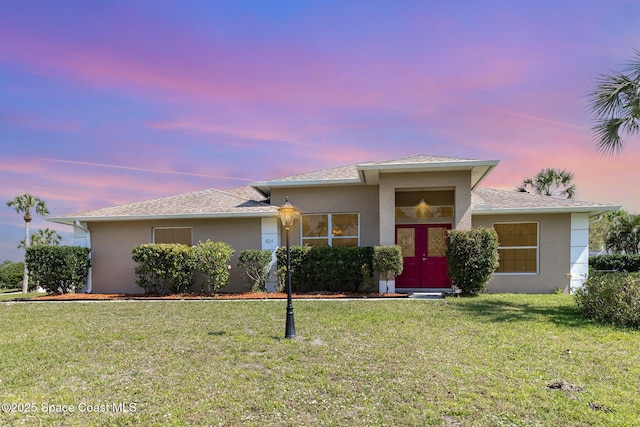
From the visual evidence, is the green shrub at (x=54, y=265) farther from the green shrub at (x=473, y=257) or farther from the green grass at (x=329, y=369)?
the green shrub at (x=473, y=257)

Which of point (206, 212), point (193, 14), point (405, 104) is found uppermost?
point (193, 14)

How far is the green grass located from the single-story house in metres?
4.52

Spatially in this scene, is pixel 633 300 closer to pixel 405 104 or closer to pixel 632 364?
pixel 632 364

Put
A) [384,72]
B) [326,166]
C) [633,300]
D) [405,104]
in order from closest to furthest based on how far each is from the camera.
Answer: [633,300], [384,72], [405,104], [326,166]

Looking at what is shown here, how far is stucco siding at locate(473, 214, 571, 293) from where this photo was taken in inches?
483

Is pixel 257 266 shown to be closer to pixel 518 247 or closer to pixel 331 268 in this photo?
pixel 331 268

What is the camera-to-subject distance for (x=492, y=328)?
22.2ft

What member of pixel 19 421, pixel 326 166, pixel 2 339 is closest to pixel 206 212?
pixel 326 166

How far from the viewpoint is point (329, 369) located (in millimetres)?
4656

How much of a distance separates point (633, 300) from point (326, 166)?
1069 centimetres

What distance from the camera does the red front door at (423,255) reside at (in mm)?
12406

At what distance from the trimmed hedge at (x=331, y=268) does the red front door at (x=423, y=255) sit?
1766 millimetres

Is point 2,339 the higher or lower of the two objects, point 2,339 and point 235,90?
the lower

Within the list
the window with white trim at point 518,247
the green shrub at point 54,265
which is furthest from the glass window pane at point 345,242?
the green shrub at point 54,265
